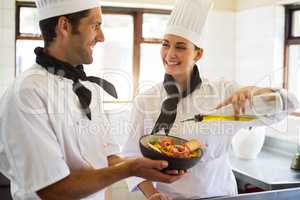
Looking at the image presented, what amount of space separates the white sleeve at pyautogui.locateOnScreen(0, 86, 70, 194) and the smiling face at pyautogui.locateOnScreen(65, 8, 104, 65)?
0.22 metres

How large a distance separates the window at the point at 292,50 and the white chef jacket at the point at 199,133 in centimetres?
134

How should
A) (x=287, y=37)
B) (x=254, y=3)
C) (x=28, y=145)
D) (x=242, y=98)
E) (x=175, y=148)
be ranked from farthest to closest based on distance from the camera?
1. (x=254, y=3)
2. (x=287, y=37)
3. (x=242, y=98)
4. (x=175, y=148)
5. (x=28, y=145)

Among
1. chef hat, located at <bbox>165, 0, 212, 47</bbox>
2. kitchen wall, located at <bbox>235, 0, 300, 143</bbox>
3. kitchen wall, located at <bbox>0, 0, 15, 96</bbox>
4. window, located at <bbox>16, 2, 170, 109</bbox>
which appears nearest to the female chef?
chef hat, located at <bbox>165, 0, 212, 47</bbox>

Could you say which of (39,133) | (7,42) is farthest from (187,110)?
(7,42)

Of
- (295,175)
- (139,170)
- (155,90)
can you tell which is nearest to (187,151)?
(139,170)

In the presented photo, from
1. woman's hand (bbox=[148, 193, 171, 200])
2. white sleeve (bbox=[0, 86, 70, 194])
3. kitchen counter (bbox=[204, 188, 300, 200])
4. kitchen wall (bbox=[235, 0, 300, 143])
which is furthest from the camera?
kitchen wall (bbox=[235, 0, 300, 143])

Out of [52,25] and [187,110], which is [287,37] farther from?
[52,25]

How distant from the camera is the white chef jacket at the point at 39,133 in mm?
952

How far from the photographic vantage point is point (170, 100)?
158 cm

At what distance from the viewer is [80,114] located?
1.17m

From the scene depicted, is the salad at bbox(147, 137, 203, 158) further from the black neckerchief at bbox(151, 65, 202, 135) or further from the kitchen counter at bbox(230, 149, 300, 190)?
the kitchen counter at bbox(230, 149, 300, 190)

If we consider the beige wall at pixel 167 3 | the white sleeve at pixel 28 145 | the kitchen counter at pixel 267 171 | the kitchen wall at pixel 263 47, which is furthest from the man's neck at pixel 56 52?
the kitchen wall at pixel 263 47

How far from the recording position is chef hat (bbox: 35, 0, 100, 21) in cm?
113

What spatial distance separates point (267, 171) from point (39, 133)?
1.65m
